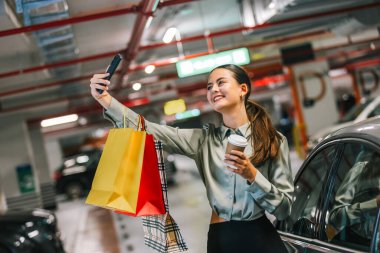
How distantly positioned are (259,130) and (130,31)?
9111 millimetres

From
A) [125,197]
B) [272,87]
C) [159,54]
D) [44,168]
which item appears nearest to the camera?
[125,197]

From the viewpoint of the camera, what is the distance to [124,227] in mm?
13242

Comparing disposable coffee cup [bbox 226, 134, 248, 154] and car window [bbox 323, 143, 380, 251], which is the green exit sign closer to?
car window [bbox 323, 143, 380, 251]

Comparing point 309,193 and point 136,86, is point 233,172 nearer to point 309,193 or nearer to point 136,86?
point 309,193

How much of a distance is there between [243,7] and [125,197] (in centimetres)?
889

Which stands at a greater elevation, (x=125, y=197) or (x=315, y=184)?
(x=125, y=197)

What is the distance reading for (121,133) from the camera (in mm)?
2641

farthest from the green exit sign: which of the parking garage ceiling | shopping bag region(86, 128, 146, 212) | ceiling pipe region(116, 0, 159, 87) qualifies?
shopping bag region(86, 128, 146, 212)

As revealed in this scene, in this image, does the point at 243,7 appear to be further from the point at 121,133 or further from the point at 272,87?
the point at 272,87

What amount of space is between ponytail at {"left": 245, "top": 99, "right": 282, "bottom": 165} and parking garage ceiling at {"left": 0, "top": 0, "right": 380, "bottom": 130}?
394 centimetres

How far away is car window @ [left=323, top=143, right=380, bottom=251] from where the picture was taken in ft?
8.62

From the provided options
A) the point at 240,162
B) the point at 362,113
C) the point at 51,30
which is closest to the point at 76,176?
the point at 362,113

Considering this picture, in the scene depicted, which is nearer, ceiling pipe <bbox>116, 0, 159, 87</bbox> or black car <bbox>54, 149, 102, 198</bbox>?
ceiling pipe <bbox>116, 0, 159, 87</bbox>

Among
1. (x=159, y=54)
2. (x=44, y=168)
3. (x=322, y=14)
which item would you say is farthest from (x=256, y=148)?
(x=44, y=168)
